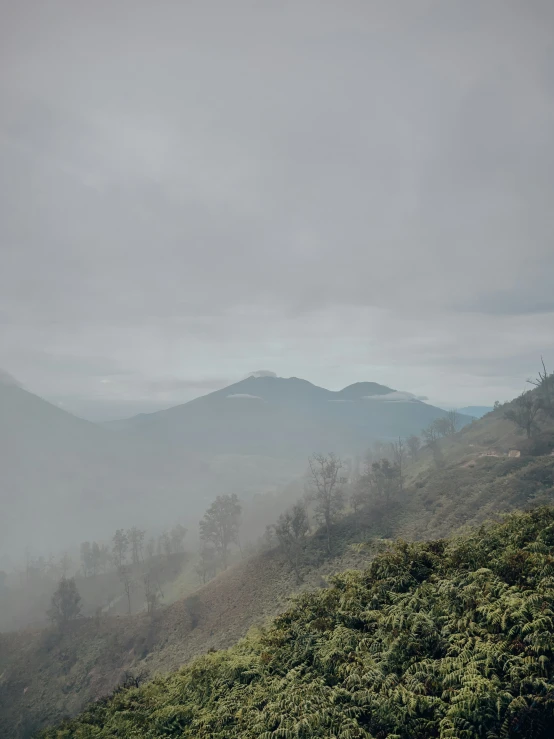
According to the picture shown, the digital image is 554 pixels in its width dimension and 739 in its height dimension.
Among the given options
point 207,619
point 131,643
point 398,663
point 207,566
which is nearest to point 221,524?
point 207,566

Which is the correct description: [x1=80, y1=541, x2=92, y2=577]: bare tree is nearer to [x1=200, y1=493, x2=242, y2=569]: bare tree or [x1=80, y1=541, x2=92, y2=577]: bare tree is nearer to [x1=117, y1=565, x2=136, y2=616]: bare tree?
[x1=117, y1=565, x2=136, y2=616]: bare tree

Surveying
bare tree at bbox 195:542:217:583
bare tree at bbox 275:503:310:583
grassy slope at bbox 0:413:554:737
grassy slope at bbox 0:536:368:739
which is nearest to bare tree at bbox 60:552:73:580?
bare tree at bbox 195:542:217:583

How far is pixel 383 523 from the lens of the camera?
63.4 m

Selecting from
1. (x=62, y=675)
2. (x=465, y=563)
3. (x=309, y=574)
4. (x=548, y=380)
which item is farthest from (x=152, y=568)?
(x=548, y=380)

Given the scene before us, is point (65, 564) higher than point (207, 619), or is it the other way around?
point (207, 619)

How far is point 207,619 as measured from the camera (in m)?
54.2

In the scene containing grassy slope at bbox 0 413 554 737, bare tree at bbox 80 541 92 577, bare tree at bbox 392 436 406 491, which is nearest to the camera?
grassy slope at bbox 0 413 554 737

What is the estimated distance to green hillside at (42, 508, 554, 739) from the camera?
8984 mm

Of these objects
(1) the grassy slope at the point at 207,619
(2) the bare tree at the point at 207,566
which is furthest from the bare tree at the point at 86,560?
(1) the grassy slope at the point at 207,619

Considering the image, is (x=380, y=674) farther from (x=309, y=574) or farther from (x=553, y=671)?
(x=309, y=574)

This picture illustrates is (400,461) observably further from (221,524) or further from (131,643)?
(131,643)

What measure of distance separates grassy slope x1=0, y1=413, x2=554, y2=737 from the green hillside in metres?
33.3

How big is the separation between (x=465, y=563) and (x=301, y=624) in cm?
693

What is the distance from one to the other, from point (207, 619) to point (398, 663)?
173 feet
